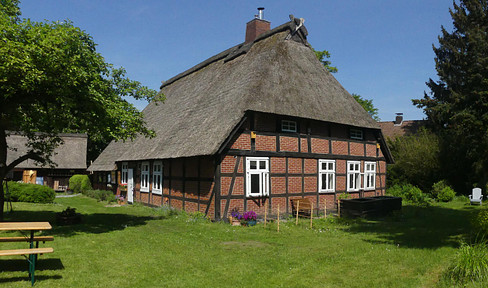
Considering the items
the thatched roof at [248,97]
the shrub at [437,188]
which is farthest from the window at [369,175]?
the shrub at [437,188]

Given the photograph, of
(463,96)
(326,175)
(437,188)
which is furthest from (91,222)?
(463,96)

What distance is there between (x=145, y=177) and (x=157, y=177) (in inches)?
73.6

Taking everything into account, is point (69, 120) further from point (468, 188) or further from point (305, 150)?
point (468, 188)

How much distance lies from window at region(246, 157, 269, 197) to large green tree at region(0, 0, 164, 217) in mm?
4501

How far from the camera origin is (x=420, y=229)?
41.1 ft

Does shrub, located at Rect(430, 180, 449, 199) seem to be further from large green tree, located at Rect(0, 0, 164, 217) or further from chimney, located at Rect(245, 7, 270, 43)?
large green tree, located at Rect(0, 0, 164, 217)

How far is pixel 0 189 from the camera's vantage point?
11.7 m

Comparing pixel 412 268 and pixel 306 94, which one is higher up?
pixel 306 94

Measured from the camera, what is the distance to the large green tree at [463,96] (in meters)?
22.5

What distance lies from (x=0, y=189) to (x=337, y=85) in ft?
53.4

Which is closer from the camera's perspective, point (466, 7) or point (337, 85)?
point (337, 85)

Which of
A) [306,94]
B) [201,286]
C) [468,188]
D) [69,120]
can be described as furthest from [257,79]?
[468,188]

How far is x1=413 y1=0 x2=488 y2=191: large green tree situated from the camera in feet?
74.0

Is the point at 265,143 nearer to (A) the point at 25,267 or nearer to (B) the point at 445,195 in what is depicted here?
(A) the point at 25,267
